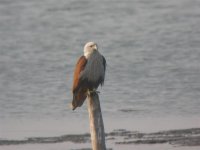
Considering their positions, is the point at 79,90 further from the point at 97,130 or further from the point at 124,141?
the point at 124,141

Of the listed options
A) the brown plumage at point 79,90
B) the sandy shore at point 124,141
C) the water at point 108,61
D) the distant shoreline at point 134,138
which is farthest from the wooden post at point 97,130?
the water at point 108,61

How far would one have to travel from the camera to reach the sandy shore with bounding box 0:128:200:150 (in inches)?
623

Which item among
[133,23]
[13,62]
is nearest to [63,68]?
[13,62]

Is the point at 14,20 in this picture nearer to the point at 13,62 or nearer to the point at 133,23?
the point at 133,23

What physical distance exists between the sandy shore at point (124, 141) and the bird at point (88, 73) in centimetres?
327

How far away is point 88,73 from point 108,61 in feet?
45.0

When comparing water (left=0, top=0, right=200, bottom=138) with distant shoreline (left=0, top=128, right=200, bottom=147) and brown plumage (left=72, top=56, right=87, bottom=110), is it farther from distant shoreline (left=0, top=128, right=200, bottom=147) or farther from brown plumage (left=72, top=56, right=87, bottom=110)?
brown plumage (left=72, top=56, right=87, bottom=110)

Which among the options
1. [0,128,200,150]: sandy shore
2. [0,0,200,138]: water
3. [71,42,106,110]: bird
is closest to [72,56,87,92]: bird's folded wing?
[71,42,106,110]: bird

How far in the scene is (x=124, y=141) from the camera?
639 inches

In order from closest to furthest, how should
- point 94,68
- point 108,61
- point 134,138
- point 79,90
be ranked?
point 79,90
point 94,68
point 134,138
point 108,61

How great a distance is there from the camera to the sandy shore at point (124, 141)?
15828mm

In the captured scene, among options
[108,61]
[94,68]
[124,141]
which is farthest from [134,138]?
[108,61]

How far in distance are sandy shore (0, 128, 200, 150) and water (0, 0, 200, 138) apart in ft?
1.92

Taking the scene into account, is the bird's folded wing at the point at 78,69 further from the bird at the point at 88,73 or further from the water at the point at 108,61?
the water at the point at 108,61
